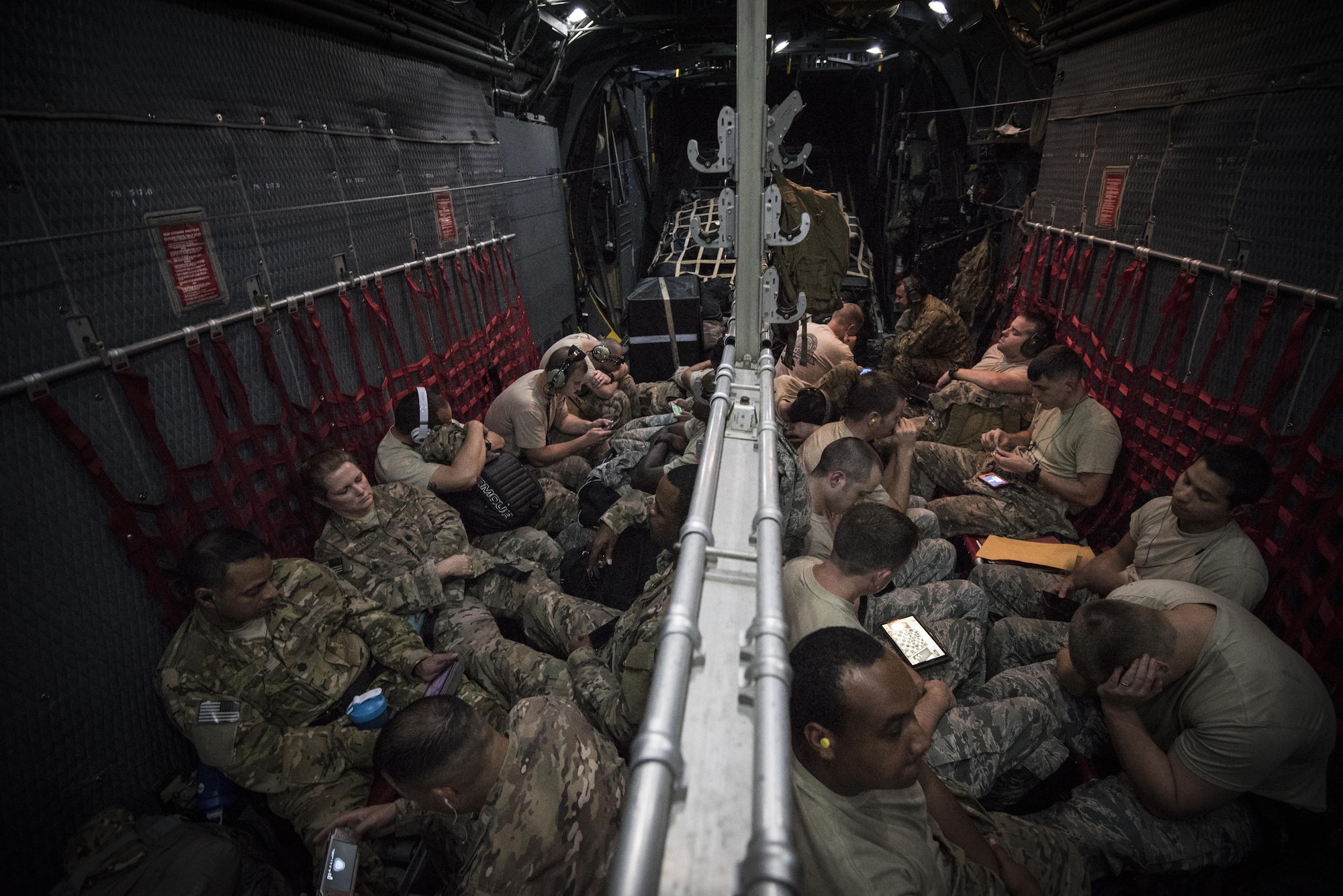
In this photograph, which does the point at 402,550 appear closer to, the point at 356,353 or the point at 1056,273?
the point at 356,353

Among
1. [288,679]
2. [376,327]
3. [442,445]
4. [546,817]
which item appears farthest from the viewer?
[376,327]

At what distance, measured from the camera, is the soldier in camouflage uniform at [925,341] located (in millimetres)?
Result: 5746

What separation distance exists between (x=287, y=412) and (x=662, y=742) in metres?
3.11

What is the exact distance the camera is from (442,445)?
146 inches

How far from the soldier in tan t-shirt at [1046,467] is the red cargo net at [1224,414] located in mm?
305

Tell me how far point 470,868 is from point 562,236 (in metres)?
7.32

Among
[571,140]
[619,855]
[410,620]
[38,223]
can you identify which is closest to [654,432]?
[410,620]

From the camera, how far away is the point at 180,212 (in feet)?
8.41

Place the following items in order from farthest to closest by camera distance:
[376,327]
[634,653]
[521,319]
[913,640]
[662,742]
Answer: [521,319]
[376,327]
[913,640]
[634,653]
[662,742]

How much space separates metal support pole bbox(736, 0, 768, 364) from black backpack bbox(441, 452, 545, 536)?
1.66 m

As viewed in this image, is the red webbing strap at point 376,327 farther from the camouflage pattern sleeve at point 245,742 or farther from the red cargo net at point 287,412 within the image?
the camouflage pattern sleeve at point 245,742

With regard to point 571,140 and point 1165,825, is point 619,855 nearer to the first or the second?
point 1165,825

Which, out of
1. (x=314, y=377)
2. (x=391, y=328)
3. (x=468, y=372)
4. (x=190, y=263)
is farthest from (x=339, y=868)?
(x=468, y=372)

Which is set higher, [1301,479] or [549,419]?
Answer: [1301,479]
